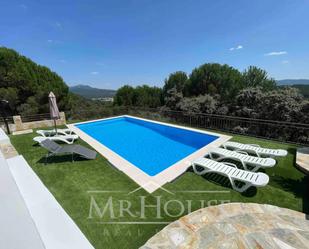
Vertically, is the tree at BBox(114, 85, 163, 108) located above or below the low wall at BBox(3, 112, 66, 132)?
above

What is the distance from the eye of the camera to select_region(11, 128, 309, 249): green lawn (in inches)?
113

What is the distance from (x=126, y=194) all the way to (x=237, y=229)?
227cm

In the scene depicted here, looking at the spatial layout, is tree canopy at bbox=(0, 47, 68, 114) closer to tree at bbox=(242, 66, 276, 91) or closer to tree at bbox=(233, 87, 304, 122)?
tree at bbox=(233, 87, 304, 122)

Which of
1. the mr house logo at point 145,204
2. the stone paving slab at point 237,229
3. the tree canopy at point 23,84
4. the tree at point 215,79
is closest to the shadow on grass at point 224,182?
the mr house logo at point 145,204

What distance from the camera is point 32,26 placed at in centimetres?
1072

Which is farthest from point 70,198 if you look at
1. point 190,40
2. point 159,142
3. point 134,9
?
point 190,40

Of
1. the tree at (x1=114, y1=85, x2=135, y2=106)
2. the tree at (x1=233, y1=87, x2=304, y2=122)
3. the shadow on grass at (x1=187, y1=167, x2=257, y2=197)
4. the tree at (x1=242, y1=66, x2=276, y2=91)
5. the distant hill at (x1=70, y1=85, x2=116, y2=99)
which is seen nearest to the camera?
the shadow on grass at (x1=187, y1=167, x2=257, y2=197)

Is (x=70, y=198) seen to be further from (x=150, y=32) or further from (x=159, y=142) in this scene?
(x=150, y=32)

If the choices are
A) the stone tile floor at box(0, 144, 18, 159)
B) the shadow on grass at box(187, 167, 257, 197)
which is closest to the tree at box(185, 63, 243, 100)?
the shadow on grass at box(187, 167, 257, 197)

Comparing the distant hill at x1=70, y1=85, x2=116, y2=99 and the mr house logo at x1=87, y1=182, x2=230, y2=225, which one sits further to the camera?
the distant hill at x1=70, y1=85, x2=116, y2=99

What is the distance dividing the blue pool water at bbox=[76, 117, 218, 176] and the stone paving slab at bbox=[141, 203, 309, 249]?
105 inches

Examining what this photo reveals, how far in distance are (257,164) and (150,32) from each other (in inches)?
561

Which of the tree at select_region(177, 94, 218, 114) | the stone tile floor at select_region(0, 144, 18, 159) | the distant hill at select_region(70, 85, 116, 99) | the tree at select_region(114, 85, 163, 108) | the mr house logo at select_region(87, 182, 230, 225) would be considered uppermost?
the distant hill at select_region(70, 85, 116, 99)

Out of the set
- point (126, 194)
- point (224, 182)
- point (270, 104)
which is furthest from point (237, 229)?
point (270, 104)
